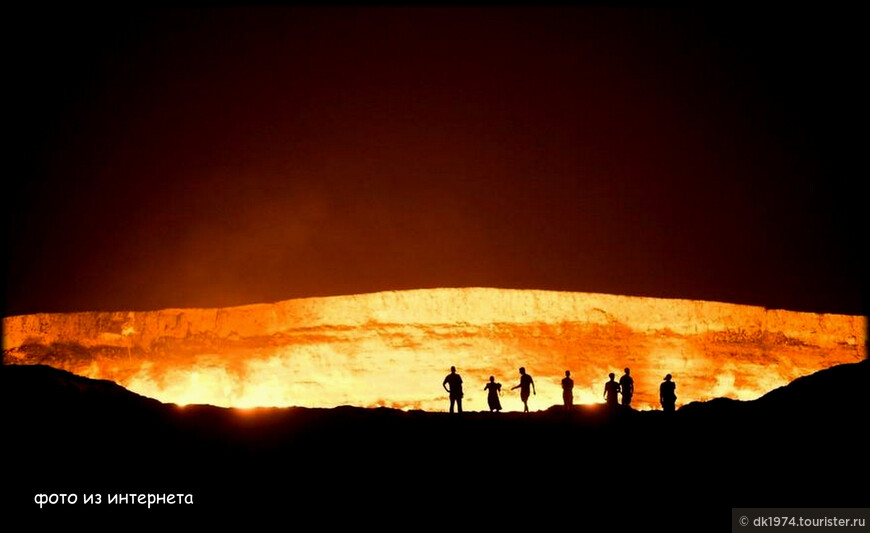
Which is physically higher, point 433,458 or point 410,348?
point 410,348

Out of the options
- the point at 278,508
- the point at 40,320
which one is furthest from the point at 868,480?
the point at 40,320

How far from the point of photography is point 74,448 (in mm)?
Result: 11648

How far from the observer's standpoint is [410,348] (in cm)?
2800

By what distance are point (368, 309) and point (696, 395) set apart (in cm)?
1136

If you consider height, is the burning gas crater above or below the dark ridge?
above

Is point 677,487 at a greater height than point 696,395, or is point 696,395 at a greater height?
point 696,395

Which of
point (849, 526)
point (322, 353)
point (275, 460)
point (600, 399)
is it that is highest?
point (322, 353)

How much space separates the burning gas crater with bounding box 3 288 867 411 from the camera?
27.5 meters

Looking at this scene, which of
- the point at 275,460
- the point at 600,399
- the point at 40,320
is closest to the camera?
the point at 275,460

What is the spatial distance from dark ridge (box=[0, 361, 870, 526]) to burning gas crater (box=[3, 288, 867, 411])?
45.5 feet

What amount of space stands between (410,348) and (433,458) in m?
16.6

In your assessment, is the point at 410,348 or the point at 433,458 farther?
the point at 410,348

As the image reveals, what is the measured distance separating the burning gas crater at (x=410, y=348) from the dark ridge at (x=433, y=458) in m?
13.9

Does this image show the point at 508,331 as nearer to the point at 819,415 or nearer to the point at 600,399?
the point at 600,399
